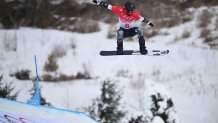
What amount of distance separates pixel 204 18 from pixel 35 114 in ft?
65.9

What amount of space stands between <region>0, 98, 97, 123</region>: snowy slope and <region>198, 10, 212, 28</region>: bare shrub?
18.0m

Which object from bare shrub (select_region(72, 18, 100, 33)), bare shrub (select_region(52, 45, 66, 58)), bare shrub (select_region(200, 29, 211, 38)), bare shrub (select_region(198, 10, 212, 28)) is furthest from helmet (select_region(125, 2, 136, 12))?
bare shrub (select_region(198, 10, 212, 28))

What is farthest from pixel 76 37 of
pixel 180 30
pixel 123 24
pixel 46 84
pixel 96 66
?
pixel 123 24

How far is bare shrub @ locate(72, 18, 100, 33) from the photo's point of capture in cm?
3095

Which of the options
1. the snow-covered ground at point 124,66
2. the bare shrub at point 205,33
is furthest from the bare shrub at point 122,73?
the bare shrub at point 205,33

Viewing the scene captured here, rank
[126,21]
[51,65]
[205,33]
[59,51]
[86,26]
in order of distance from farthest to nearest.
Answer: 1. [86,26]
2. [59,51]
3. [205,33]
4. [51,65]
5. [126,21]

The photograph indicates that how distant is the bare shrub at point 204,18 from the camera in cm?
3225

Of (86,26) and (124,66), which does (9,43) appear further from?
(124,66)

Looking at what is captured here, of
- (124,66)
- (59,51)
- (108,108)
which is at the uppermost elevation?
(59,51)

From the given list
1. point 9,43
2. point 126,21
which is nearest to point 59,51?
point 9,43

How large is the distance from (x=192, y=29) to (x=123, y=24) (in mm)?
20373

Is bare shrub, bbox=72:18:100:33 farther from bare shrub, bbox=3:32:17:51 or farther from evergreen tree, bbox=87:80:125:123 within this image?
evergreen tree, bbox=87:80:125:123

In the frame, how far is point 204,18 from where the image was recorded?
32969 mm

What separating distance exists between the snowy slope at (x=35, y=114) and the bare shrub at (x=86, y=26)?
1471cm
